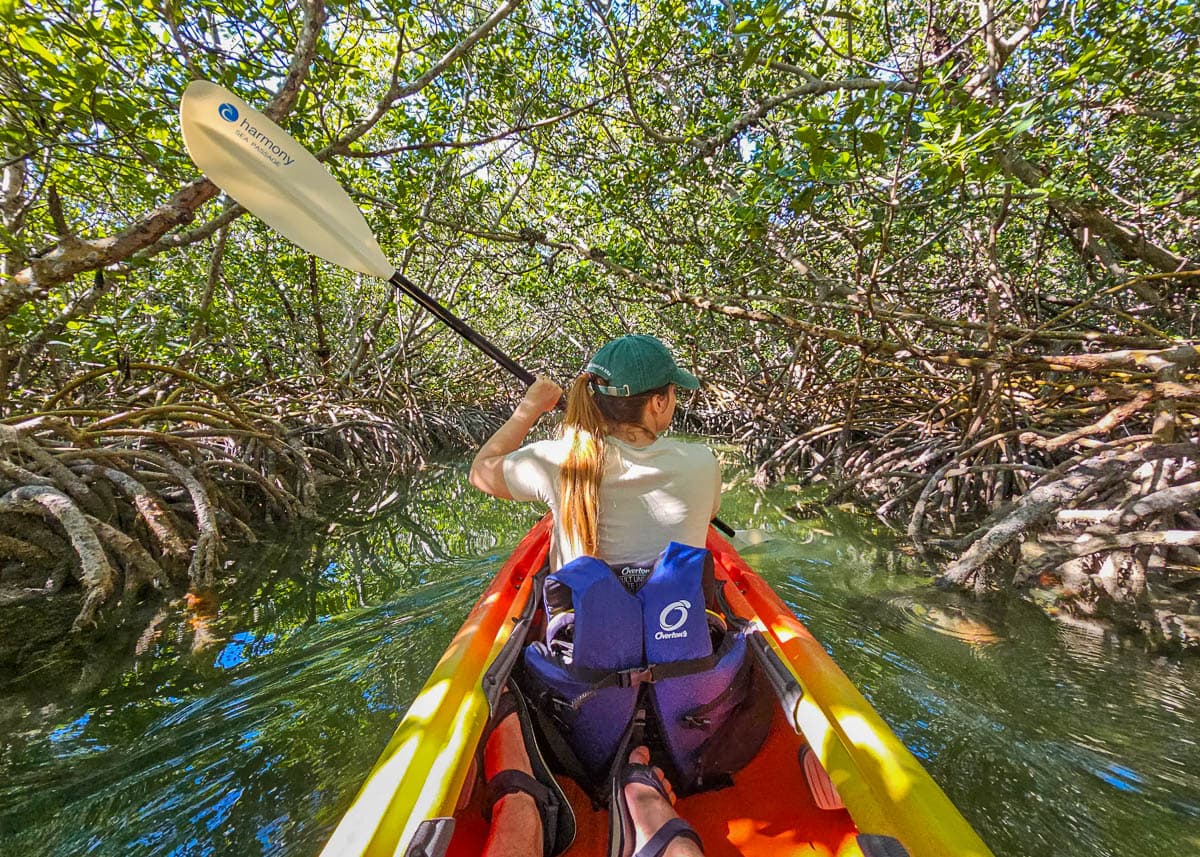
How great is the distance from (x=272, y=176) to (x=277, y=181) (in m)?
0.03

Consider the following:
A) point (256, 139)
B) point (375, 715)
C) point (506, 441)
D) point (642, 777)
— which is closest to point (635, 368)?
point (506, 441)

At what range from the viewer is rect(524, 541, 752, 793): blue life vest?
51.6 inches

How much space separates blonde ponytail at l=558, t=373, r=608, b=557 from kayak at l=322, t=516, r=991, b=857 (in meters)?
0.40

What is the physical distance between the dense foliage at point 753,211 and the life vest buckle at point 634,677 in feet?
7.57

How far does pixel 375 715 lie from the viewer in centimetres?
218

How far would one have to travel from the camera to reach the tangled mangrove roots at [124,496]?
2.98 meters

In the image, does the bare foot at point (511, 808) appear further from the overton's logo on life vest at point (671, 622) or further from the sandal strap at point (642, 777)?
the overton's logo on life vest at point (671, 622)

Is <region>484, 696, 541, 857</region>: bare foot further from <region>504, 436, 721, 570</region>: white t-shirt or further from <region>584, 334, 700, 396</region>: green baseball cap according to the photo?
<region>584, 334, 700, 396</region>: green baseball cap

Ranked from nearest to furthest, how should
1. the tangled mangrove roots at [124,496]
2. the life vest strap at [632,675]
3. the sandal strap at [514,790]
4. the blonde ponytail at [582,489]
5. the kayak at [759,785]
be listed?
the kayak at [759,785] < the sandal strap at [514,790] < the life vest strap at [632,675] < the blonde ponytail at [582,489] < the tangled mangrove roots at [124,496]

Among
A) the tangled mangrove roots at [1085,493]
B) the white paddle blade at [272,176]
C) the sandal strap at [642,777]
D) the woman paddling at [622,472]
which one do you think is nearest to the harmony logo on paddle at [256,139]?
the white paddle blade at [272,176]

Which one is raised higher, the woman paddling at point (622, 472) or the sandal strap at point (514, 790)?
the woman paddling at point (622, 472)

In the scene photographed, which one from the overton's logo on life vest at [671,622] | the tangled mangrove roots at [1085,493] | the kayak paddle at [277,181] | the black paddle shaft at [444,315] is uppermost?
the kayak paddle at [277,181]

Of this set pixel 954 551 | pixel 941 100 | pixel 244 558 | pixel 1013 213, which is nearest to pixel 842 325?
pixel 1013 213

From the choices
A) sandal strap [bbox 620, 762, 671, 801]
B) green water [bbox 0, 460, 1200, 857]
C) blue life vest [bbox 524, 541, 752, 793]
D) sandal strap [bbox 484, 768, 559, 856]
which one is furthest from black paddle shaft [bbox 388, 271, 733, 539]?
sandal strap [bbox 484, 768, 559, 856]
